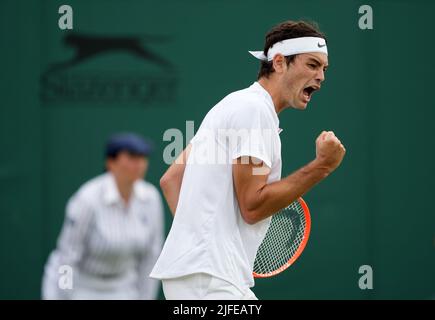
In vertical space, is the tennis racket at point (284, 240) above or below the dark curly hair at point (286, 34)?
below

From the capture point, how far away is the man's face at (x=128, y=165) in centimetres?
350

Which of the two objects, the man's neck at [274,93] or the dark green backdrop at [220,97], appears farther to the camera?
the dark green backdrop at [220,97]

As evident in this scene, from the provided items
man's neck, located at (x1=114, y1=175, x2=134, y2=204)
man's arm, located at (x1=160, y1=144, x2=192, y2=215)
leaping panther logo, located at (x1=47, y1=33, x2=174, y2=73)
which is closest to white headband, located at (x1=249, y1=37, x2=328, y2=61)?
man's arm, located at (x1=160, y1=144, x2=192, y2=215)

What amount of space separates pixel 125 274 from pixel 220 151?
92cm

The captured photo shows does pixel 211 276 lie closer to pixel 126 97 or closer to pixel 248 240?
pixel 248 240

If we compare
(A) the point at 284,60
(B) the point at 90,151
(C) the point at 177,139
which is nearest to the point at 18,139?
(B) the point at 90,151

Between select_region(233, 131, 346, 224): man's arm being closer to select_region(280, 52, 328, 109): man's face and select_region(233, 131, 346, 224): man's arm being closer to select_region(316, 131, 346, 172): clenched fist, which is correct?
select_region(316, 131, 346, 172): clenched fist

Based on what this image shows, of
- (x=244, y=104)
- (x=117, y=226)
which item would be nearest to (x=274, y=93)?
(x=244, y=104)

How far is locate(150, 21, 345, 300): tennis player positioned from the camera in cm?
308

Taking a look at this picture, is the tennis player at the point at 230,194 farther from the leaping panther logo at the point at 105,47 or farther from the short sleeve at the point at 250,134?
the leaping panther logo at the point at 105,47

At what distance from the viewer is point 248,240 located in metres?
3.19

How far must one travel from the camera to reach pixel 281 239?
12.3ft

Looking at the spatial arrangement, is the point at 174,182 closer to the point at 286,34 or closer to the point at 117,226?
the point at 117,226

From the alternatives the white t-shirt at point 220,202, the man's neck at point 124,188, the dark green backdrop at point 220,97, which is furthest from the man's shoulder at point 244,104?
the dark green backdrop at point 220,97
